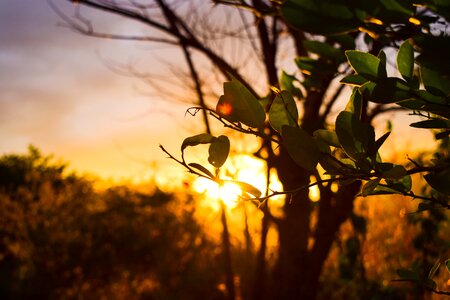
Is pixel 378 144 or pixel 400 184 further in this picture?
pixel 400 184

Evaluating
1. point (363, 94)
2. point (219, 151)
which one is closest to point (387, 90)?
point (363, 94)

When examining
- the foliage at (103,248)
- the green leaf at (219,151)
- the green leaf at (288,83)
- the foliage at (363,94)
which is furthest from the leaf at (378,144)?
the foliage at (103,248)

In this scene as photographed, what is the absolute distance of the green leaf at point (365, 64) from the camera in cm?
56

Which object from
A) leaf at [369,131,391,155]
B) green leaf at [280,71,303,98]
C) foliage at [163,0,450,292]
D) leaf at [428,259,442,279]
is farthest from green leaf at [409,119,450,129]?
green leaf at [280,71,303,98]

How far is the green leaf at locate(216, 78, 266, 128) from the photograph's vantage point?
0.58 metres

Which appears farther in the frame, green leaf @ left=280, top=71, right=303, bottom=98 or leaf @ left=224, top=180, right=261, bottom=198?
green leaf @ left=280, top=71, right=303, bottom=98

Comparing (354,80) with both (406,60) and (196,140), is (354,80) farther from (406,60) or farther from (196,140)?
(196,140)

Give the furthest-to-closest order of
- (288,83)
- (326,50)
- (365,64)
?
(288,83)
(326,50)
(365,64)

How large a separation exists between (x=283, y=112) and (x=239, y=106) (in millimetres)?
80

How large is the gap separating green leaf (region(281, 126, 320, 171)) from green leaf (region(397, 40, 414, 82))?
0.48 feet

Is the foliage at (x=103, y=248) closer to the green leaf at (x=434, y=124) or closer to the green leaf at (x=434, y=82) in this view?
the green leaf at (x=434, y=124)

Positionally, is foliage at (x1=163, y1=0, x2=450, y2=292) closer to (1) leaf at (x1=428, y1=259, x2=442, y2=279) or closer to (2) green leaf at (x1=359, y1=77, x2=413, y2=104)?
(2) green leaf at (x1=359, y1=77, x2=413, y2=104)

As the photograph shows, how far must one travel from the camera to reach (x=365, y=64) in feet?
1.85

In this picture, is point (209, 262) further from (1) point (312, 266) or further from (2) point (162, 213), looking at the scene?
(1) point (312, 266)
